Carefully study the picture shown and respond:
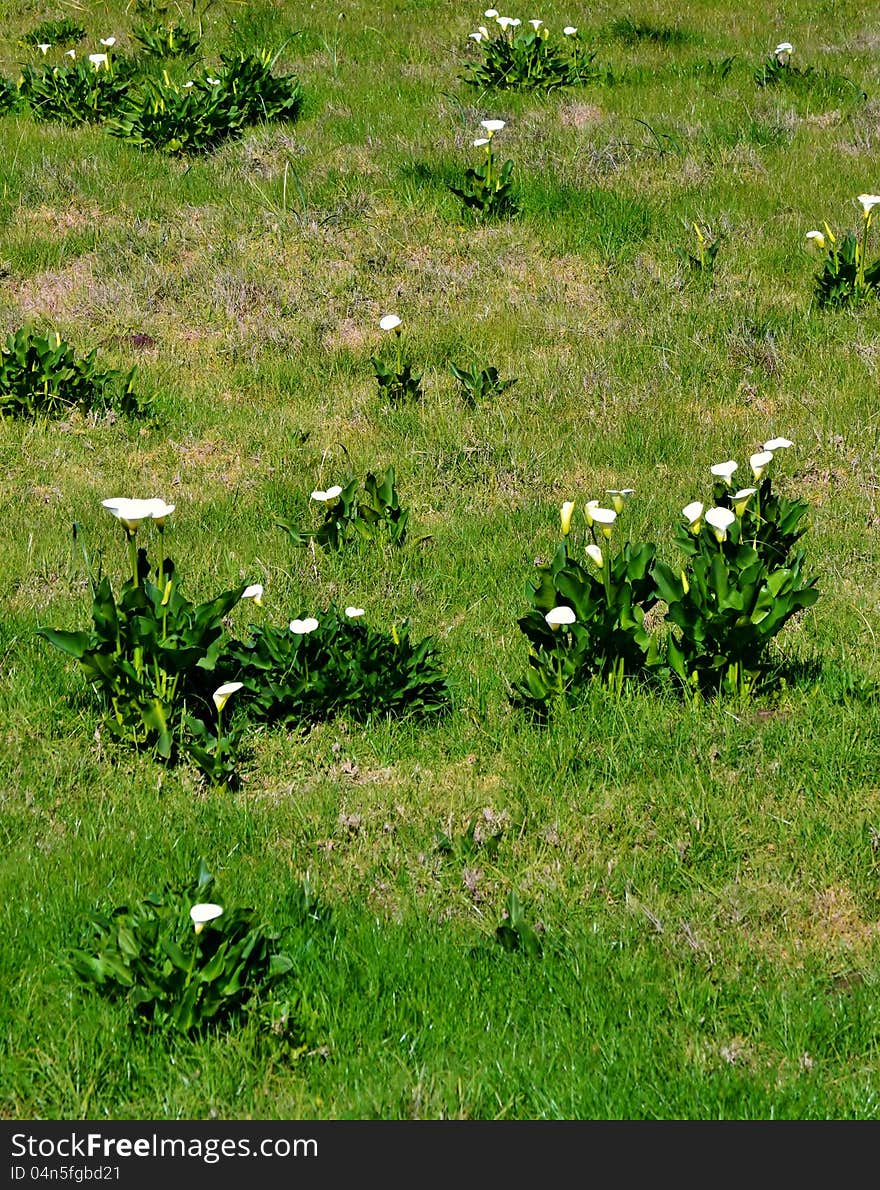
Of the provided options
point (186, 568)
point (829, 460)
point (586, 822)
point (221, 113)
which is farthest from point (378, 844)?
point (221, 113)

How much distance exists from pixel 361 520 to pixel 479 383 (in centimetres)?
177

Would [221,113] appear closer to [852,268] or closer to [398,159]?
[398,159]

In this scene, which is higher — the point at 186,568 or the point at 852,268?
the point at 852,268

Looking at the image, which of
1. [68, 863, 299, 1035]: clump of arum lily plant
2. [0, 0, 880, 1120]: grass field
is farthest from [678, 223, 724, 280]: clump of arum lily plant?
[68, 863, 299, 1035]: clump of arum lily plant

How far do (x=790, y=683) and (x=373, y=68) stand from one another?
9.06 m

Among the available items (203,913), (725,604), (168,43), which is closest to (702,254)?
(725,604)

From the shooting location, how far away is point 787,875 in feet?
13.8

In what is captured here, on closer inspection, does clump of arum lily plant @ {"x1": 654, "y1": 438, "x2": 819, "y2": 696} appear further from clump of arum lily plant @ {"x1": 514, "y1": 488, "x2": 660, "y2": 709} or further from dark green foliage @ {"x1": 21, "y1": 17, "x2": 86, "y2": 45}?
dark green foliage @ {"x1": 21, "y1": 17, "x2": 86, "y2": 45}

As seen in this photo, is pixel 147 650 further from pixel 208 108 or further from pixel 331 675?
pixel 208 108

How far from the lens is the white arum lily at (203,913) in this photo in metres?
3.51

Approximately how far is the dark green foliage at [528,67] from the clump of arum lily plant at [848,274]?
4181mm

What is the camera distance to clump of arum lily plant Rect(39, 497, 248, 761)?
4762 mm

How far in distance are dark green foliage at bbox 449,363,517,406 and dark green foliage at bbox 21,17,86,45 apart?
7678mm

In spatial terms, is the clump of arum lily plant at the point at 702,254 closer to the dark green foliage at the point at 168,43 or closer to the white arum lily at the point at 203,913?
the dark green foliage at the point at 168,43
